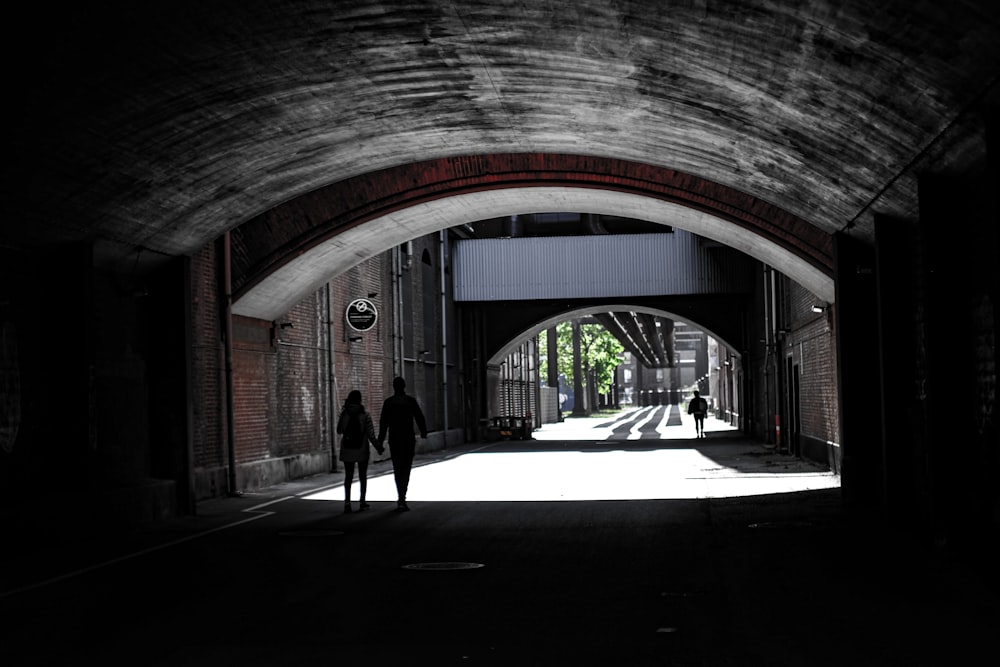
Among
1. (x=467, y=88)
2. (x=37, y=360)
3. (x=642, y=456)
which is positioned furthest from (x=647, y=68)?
(x=642, y=456)

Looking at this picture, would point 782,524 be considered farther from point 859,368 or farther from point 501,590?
point 501,590

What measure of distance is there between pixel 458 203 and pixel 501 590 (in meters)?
13.3

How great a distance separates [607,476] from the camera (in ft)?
70.9

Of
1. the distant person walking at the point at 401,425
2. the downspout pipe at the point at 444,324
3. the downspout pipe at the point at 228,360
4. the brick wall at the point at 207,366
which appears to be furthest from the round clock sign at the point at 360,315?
the downspout pipe at the point at 444,324

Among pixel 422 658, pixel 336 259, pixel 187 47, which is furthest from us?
pixel 336 259

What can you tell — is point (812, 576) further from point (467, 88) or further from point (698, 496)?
point (698, 496)

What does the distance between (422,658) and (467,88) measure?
731 cm

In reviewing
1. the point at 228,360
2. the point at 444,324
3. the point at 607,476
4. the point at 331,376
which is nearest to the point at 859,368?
the point at 607,476

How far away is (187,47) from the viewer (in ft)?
31.1

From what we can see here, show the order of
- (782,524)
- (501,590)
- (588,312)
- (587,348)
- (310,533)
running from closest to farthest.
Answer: (501,590)
(310,533)
(782,524)
(588,312)
(587,348)

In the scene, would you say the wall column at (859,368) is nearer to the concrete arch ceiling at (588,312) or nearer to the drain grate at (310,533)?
the drain grate at (310,533)

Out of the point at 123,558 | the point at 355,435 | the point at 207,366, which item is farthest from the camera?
the point at 207,366

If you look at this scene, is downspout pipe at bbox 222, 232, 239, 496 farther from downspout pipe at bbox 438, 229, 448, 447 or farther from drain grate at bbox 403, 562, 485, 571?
downspout pipe at bbox 438, 229, 448, 447

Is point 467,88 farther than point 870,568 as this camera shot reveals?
Yes
